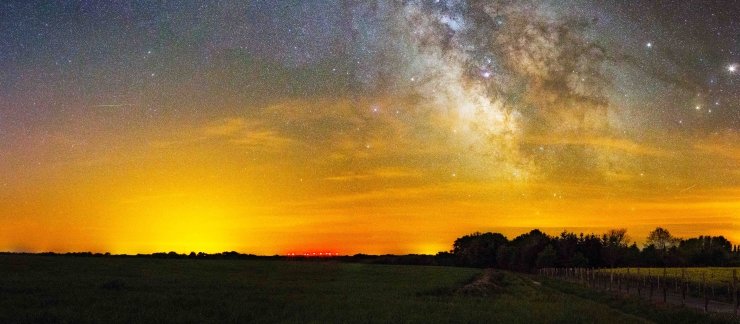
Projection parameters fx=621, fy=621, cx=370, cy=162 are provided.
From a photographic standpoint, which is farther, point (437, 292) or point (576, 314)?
point (437, 292)

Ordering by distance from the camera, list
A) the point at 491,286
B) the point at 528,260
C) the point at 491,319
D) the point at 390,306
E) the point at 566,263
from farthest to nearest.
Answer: the point at 528,260, the point at 566,263, the point at 491,286, the point at 390,306, the point at 491,319

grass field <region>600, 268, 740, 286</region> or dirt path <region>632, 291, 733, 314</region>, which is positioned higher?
grass field <region>600, 268, 740, 286</region>

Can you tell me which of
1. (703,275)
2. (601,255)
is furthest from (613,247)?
(703,275)

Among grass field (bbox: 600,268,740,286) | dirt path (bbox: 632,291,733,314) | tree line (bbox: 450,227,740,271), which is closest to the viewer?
dirt path (bbox: 632,291,733,314)

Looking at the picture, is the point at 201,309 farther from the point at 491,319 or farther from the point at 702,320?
the point at 702,320

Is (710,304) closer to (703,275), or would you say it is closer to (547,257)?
(703,275)

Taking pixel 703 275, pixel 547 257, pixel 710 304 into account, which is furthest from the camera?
pixel 547 257

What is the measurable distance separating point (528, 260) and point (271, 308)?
14622 centimetres

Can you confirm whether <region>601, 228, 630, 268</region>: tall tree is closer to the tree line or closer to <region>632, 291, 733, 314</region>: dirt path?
the tree line

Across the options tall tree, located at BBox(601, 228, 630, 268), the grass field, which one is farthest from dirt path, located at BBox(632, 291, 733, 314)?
tall tree, located at BBox(601, 228, 630, 268)

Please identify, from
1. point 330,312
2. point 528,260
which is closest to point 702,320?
point 330,312

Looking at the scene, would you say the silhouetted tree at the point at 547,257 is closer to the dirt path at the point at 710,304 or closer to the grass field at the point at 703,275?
the grass field at the point at 703,275

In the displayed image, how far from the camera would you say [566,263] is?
480 feet

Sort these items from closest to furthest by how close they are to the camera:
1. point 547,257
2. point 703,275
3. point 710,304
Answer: point 710,304 < point 703,275 < point 547,257
